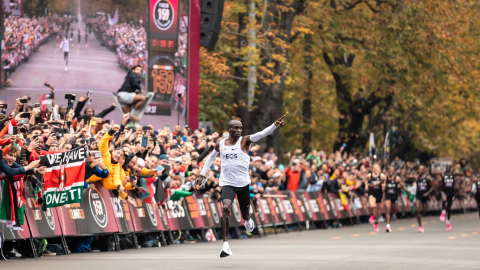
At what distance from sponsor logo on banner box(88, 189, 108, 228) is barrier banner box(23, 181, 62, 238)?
1.30 meters

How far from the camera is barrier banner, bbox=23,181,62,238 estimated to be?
14453 millimetres

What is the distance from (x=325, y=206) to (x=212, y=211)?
8364mm

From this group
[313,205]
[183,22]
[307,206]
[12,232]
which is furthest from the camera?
[313,205]

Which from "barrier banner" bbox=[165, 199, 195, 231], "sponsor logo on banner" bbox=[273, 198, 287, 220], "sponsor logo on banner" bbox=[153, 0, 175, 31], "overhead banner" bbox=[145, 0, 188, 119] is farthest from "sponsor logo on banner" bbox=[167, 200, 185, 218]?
"sponsor logo on banner" bbox=[153, 0, 175, 31]

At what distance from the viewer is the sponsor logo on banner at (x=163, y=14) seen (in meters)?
25.2

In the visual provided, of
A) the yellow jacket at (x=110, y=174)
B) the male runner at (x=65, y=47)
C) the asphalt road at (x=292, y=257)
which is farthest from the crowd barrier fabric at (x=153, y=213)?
the male runner at (x=65, y=47)

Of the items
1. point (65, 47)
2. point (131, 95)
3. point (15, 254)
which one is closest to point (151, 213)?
point (15, 254)

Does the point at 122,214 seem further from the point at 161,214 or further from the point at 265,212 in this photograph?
the point at 265,212

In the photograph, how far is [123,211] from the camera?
696 inches

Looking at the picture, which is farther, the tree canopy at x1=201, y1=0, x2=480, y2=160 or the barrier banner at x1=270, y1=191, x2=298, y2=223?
the tree canopy at x1=201, y1=0, x2=480, y2=160

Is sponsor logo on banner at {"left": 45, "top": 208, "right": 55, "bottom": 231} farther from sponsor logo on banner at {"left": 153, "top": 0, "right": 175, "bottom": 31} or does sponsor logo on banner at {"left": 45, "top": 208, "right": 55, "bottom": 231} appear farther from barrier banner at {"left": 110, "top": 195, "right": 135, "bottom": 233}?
sponsor logo on banner at {"left": 153, "top": 0, "right": 175, "bottom": 31}

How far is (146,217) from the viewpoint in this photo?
18609mm

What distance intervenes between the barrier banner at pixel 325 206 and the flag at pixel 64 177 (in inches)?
582

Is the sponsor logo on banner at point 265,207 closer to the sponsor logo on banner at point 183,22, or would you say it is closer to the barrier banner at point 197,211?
the barrier banner at point 197,211
